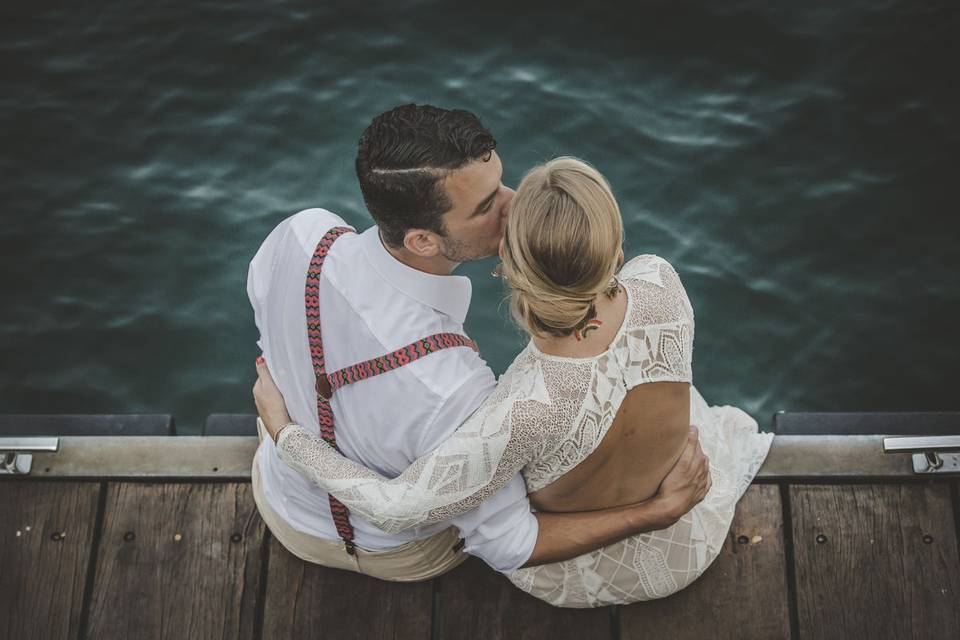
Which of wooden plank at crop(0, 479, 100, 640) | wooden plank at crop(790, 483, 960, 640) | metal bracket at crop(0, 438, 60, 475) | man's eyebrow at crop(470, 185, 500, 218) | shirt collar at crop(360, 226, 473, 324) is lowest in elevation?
wooden plank at crop(0, 479, 100, 640)

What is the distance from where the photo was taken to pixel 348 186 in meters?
5.21

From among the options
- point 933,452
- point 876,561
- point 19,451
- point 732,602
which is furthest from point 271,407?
point 933,452

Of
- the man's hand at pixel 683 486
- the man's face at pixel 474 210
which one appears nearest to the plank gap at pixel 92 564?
the man's face at pixel 474 210

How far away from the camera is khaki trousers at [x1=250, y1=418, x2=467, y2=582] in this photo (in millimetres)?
2652

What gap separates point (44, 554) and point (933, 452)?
3.03 meters

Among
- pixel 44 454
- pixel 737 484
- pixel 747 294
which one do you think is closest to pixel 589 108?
pixel 747 294

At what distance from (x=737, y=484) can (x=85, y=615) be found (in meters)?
2.17

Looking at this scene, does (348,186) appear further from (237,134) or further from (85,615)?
→ (85,615)

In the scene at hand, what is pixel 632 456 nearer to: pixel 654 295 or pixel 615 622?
pixel 654 295

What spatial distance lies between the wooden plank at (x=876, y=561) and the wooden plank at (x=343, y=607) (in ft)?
4.09

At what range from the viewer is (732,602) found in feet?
9.38

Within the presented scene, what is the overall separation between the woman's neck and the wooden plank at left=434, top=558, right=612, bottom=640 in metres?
1.10

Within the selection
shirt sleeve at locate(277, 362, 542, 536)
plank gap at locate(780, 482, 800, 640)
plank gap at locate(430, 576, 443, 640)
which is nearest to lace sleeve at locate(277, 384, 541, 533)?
shirt sleeve at locate(277, 362, 542, 536)

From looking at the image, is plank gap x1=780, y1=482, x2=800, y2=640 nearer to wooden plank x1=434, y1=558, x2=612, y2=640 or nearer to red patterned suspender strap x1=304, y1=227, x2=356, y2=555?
wooden plank x1=434, y1=558, x2=612, y2=640
